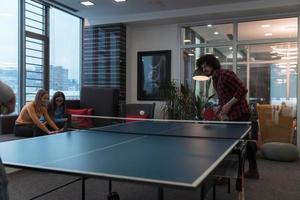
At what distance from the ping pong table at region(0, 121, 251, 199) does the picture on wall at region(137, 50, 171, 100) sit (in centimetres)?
422

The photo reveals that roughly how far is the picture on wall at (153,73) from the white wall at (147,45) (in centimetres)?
10

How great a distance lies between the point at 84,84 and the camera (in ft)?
22.6

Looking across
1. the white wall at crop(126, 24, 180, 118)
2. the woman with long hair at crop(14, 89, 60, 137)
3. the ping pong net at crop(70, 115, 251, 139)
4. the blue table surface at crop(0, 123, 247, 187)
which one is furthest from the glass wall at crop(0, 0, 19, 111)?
the blue table surface at crop(0, 123, 247, 187)

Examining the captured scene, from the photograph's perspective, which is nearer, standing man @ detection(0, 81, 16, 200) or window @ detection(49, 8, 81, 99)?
standing man @ detection(0, 81, 16, 200)

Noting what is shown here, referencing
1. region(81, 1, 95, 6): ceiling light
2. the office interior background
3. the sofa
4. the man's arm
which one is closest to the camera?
the man's arm

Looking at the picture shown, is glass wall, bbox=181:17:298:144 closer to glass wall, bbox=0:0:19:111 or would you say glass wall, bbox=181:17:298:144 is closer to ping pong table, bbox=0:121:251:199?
A: glass wall, bbox=0:0:19:111

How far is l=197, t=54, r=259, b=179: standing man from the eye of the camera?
3326mm

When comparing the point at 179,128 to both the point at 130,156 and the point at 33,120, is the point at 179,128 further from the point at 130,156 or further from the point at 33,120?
the point at 33,120

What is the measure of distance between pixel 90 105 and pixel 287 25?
3971 mm

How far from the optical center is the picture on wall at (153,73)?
21.4 ft

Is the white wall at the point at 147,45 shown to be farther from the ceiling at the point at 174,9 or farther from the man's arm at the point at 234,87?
the man's arm at the point at 234,87

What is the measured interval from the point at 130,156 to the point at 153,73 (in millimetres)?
5142

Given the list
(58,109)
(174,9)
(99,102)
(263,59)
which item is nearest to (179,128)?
(58,109)

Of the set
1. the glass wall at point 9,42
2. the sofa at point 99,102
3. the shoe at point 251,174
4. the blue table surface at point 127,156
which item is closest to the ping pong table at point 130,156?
the blue table surface at point 127,156
